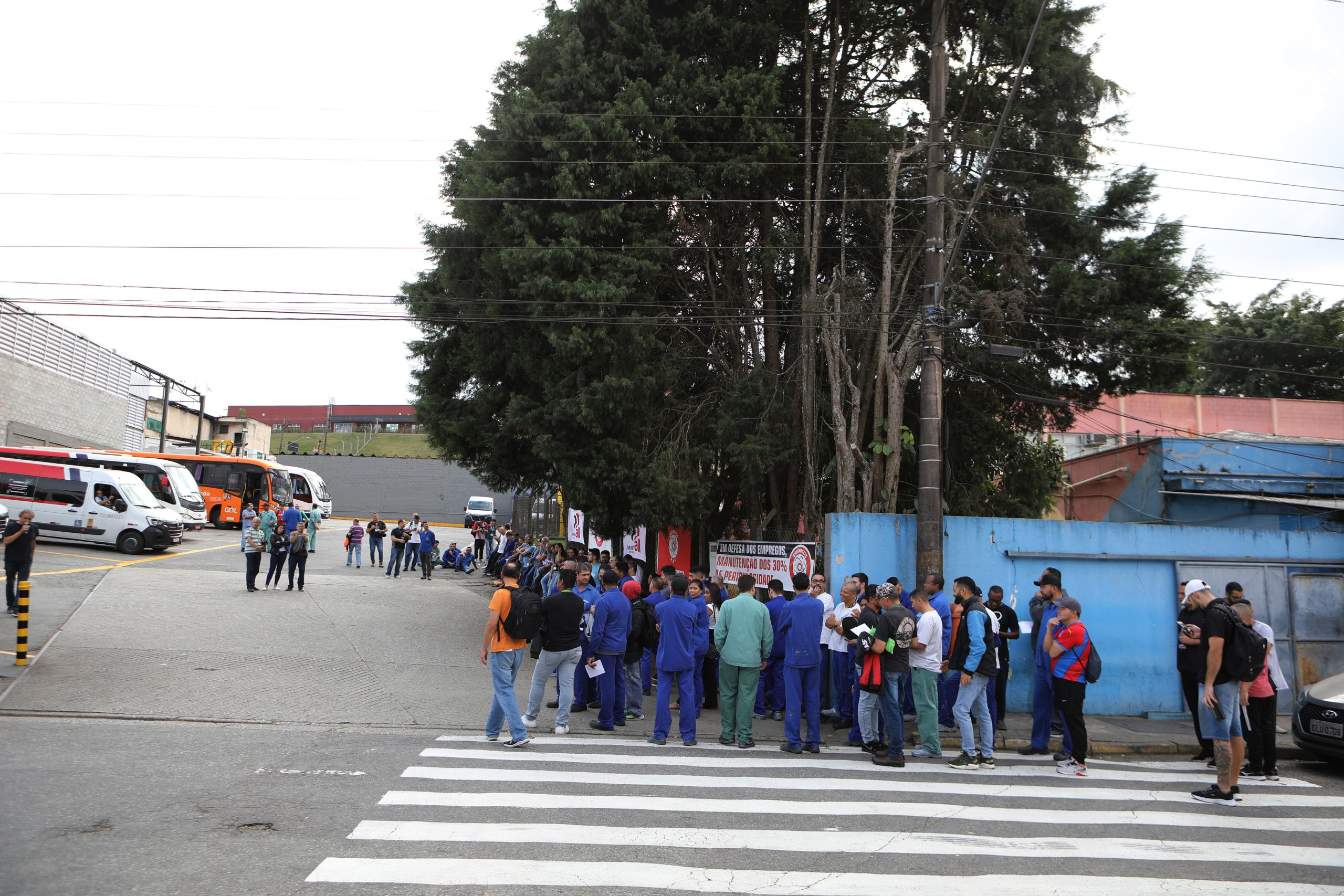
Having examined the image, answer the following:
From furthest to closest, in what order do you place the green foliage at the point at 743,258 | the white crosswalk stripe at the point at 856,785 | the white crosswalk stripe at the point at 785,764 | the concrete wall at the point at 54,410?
1. the concrete wall at the point at 54,410
2. the green foliage at the point at 743,258
3. the white crosswalk stripe at the point at 785,764
4. the white crosswalk stripe at the point at 856,785

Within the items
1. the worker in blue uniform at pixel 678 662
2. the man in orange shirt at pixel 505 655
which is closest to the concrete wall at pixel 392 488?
the worker in blue uniform at pixel 678 662

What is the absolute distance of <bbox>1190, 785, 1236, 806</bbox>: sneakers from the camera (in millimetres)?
7953

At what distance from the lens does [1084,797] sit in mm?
8008

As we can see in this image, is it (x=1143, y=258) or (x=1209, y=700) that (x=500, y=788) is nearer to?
(x=1209, y=700)

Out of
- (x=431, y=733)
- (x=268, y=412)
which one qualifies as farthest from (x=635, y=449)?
(x=268, y=412)

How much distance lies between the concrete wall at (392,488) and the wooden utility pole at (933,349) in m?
55.7

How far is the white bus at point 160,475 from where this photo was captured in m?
28.4

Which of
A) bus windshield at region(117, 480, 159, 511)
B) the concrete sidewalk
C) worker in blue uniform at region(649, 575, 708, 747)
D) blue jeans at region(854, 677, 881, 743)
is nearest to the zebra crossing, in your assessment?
blue jeans at region(854, 677, 881, 743)

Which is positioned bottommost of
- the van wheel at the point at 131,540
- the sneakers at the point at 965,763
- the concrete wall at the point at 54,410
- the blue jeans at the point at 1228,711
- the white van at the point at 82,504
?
the sneakers at the point at 965,763

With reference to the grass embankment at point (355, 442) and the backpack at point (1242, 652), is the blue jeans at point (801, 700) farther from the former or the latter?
the grass embankment at point (355, 442)

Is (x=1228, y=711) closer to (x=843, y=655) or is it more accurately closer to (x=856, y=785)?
(x=856, y=785)

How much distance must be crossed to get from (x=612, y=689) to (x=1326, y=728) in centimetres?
774

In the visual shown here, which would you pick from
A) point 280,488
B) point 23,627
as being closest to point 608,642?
point 23,627

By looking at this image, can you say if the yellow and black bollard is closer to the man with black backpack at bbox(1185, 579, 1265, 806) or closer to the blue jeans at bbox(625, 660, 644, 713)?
the blue jeans at bbox(625, 660, 644, 713)
